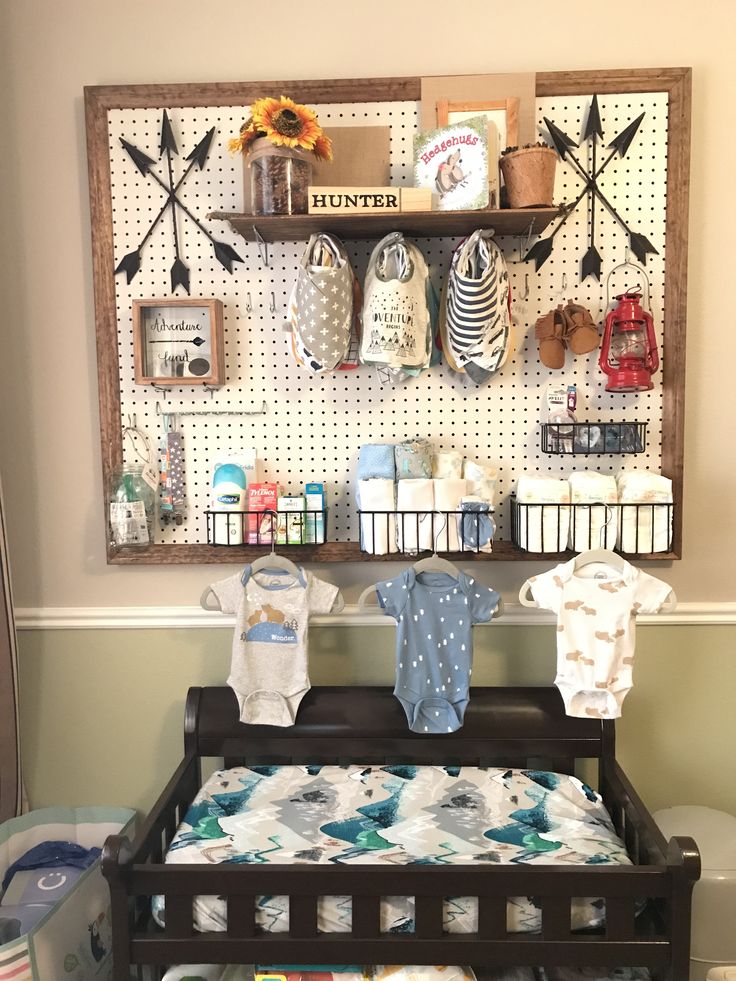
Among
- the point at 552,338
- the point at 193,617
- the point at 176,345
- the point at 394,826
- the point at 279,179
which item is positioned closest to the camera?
the point at 394,826

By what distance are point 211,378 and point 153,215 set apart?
→ 475 mm

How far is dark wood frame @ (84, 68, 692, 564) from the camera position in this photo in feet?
6.16

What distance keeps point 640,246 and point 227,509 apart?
129 centimetres

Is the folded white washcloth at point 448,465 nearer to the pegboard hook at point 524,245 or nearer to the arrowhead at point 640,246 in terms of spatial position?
the pegboard hook at point 524,245

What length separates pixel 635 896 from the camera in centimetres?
→ 144

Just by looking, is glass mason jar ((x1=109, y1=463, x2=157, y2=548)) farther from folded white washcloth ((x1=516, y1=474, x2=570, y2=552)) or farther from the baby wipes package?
folded white washcloth ((x1=516, y1=474, x2=570, y2=552))

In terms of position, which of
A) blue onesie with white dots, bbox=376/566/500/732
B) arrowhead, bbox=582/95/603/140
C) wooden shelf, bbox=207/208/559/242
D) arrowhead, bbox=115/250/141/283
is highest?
arrowhead, bbox=582/95/603/140

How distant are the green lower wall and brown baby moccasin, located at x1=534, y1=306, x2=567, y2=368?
757 millimetres

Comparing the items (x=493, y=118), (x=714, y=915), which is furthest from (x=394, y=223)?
(x=714, y=915)

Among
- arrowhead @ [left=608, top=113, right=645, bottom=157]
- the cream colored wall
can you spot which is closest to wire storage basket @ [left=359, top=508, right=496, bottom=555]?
the cream colored wall

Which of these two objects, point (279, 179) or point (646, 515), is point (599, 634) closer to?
point (646, 515)

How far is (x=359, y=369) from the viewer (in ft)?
6.57

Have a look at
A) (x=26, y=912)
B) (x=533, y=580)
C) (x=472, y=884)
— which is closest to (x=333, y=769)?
(x=472, y=884)

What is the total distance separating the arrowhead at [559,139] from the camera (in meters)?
1.90
